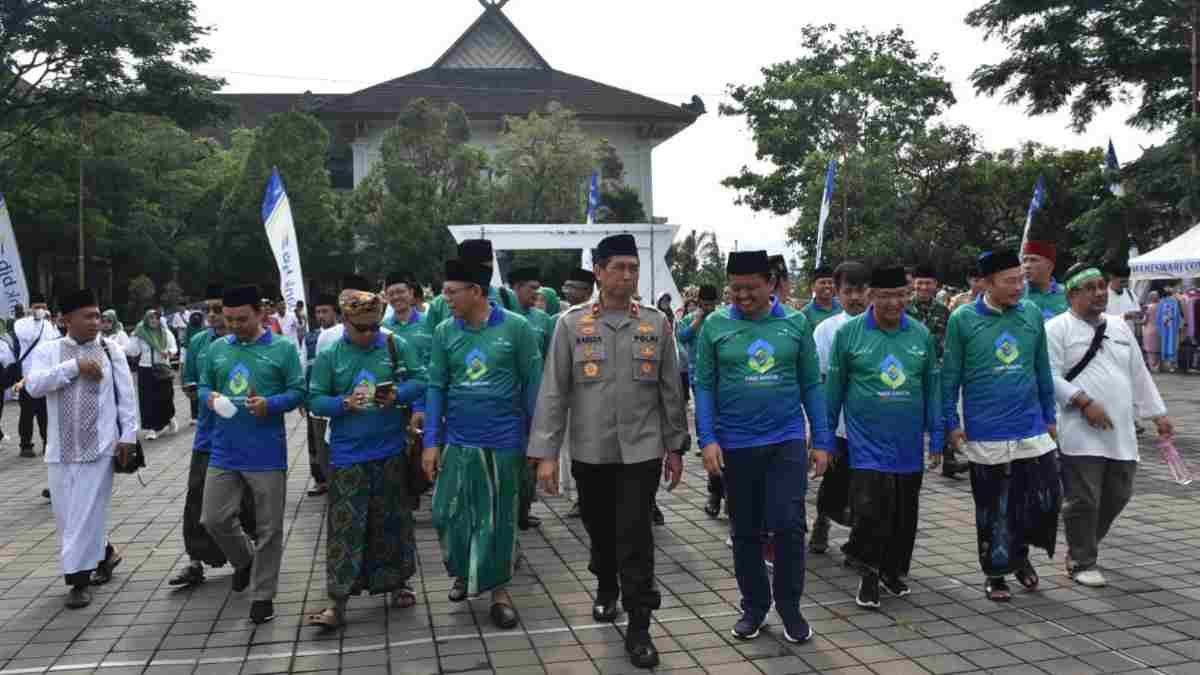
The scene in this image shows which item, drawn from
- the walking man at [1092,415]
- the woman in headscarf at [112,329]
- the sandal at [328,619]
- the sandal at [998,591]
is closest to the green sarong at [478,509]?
the sandal at [328,619]

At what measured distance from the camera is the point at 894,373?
229 inches

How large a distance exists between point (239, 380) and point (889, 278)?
3.74m

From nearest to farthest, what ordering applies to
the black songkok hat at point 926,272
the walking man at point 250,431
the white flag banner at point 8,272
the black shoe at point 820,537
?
1. the walking man at point 250,431
2. the black shoe at point 820,537
3. the black songkok hat at point 926,272
4. the white flag banner at point 8,272

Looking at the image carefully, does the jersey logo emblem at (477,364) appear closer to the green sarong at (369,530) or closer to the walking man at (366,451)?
the walking man at (366,451)

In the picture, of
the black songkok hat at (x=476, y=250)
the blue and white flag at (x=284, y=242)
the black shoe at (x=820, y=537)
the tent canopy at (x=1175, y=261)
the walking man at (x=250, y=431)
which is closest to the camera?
the walking man at (x=250, y=431)

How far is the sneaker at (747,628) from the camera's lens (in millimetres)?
5355

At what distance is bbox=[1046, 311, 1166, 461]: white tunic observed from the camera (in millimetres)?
6211

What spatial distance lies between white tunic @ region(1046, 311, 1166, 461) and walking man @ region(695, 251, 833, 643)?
6.18 feet

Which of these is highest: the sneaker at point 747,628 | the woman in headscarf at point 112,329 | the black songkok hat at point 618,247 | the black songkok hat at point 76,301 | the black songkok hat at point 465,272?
the black songkok hat at point 618,247

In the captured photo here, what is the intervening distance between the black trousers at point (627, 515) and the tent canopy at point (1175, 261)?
15.3m

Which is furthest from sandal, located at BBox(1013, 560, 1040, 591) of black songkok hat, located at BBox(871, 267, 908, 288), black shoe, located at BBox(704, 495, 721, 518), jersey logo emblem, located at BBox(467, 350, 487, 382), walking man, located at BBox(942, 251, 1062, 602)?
jersey logo emblem, located at BBox(467, 350, 487, 382)

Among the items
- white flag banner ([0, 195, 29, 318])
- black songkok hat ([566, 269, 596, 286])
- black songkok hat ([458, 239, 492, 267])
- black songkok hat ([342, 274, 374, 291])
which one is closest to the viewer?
black songkok hat ([458, 239, 492, 267])

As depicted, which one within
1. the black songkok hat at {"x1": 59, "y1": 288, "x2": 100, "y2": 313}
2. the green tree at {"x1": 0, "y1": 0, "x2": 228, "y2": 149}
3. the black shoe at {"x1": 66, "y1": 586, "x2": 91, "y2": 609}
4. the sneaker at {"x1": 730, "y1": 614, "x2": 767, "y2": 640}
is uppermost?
the green tree at {"x1": 0, "y1": 0, "x2": 228, "y2": 149}

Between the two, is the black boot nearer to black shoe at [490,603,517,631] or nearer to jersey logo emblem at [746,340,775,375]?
black shoe at [490,603,517,631]
